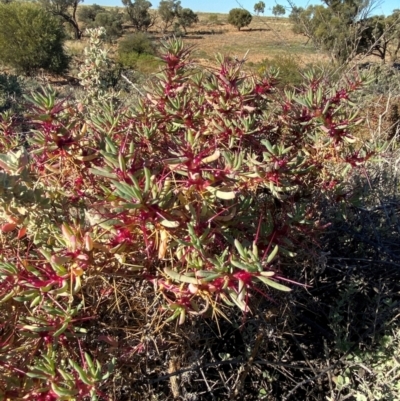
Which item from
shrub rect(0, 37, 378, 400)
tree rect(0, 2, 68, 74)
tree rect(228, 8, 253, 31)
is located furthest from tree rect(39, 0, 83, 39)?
shrub rect(0, 37, 378, 400)

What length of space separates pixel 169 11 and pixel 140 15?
399 cm

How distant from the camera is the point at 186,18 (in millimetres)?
45969

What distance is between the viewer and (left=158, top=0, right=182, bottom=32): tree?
45.1 metres

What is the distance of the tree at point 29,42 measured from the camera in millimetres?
23547

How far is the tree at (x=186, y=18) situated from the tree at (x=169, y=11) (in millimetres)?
409

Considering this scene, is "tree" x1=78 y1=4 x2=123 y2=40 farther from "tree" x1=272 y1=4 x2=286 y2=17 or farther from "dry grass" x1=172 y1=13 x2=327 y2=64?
"tree" x1=272 y1=4 x2=286 y2=17

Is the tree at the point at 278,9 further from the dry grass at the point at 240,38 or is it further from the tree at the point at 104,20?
the tree at the point at 104,20

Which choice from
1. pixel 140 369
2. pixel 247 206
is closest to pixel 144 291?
pixel 140 369

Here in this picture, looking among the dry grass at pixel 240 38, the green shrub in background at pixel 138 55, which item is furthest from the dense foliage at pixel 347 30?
the dry grass at pixel 240 38

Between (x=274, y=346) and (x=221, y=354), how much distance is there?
23 centimetres

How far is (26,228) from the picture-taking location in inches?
49.6

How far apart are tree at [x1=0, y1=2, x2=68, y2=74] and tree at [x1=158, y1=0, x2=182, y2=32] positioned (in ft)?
73.3

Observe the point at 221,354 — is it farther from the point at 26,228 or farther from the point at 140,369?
the point at 26,228

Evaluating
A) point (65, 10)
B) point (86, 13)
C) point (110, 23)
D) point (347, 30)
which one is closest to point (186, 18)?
point (86, 13)
